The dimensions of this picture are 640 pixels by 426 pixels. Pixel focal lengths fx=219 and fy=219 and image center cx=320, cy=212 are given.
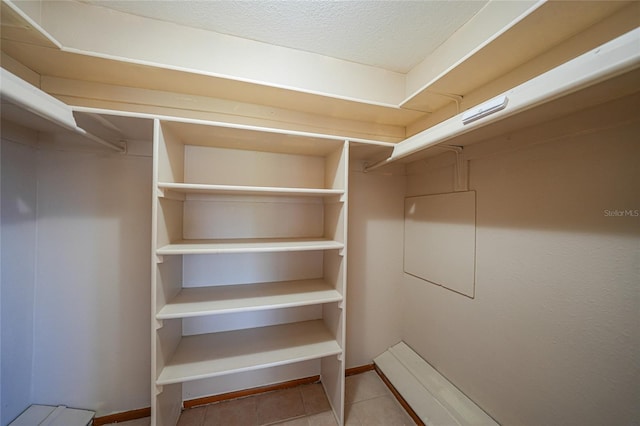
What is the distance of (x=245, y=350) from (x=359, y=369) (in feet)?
3.39

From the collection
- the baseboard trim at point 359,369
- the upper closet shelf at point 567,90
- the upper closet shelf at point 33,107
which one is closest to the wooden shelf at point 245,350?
the baseboard trim at point 359,369

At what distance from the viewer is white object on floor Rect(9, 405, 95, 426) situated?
3.93 ft

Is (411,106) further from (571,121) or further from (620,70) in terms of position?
(620,70)

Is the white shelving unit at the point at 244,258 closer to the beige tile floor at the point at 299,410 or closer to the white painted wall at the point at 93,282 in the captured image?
the beige tile floor at the point at 299,410

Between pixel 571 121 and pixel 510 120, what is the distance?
0.96ft

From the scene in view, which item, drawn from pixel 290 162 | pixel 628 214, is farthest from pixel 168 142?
pixel 628 214

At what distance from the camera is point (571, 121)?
0.94 meters

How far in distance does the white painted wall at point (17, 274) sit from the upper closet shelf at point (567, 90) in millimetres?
2179

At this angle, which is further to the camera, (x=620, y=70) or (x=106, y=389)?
(x=106, y=389)

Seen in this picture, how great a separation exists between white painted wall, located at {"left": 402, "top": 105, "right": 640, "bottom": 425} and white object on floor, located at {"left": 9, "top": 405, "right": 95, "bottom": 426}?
2.30 metres

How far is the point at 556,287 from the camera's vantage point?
Result: 99cm

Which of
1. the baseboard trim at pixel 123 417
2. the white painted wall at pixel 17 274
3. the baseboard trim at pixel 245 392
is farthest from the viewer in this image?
the baseboard trim at pixel 245 392

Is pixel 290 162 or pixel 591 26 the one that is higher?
pixel 591 26

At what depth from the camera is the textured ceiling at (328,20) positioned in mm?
1235
